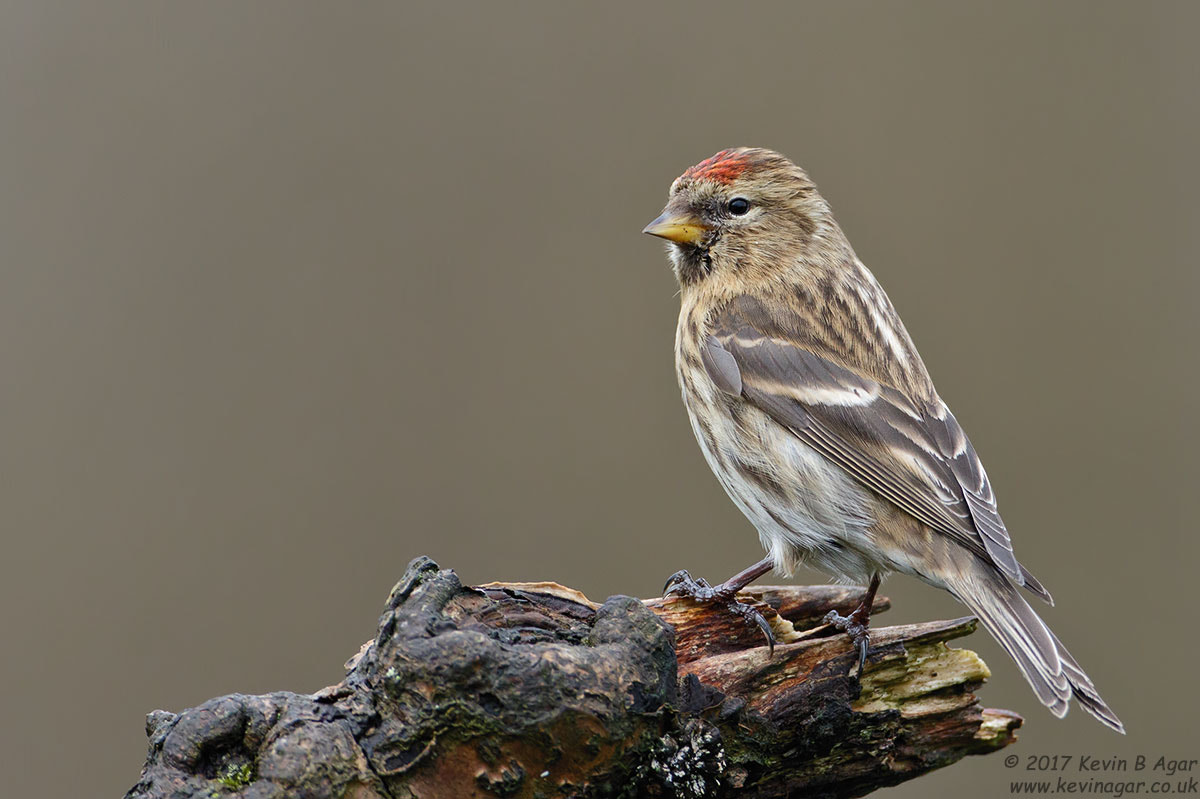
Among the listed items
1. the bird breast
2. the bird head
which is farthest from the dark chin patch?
the bird breast

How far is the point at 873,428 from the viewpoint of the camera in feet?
12.5

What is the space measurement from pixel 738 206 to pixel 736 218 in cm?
6

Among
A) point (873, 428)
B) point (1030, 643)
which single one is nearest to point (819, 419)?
point (873, 428)

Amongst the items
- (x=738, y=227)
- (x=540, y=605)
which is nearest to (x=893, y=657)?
(x=540, y=605)

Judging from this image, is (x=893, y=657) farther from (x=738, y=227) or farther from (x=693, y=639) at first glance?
(x=738, y=227)

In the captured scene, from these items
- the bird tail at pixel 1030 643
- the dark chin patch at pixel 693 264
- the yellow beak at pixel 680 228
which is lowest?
the bird tail at pixel 1030 643

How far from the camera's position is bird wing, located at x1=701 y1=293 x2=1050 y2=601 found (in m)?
3.62

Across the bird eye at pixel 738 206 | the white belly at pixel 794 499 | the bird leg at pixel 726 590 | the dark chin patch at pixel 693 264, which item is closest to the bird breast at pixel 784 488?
the white belly at pixel 794 499

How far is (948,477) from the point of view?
376 cm

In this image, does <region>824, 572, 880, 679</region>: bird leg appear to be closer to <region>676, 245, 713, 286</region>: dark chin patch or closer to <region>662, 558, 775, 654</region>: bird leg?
<region>662, 558, 775, 654</region>: bird leg

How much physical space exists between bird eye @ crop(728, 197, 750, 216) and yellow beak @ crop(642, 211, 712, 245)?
0.44 feet

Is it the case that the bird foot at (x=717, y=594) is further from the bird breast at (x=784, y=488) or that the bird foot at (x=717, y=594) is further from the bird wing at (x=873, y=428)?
the bird wing at (x=873, y=428)

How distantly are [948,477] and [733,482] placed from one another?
0.76 metres

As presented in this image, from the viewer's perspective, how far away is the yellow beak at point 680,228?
14.7 feet
